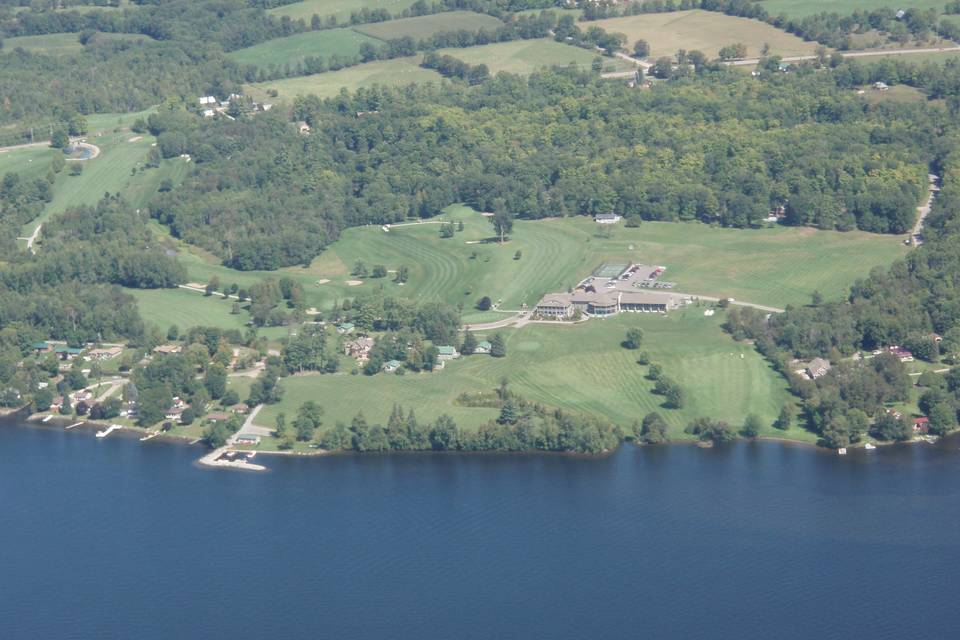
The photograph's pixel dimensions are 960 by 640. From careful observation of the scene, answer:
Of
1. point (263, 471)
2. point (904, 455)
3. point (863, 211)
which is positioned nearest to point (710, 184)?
point (863, 211)

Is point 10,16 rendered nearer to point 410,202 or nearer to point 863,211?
point 410,202

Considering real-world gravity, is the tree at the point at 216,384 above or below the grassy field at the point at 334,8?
below

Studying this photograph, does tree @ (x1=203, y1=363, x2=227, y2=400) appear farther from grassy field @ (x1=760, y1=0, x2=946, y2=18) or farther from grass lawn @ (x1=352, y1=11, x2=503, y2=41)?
grassy field @ (x1=760, y1=0, x2=946, y2=18)

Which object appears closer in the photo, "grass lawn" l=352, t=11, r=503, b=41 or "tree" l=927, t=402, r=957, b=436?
"tree" l=927, t=402, r=957, b=436

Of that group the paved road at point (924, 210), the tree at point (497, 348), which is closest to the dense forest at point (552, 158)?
the paved road at point (924, 210)

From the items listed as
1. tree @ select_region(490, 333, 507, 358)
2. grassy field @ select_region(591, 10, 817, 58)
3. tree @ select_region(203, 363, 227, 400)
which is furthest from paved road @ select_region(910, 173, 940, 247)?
tree @ select_region(203, 363, 227, 400)

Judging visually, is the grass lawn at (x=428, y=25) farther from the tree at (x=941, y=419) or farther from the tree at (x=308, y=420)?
the tree at (x=941, y=419)

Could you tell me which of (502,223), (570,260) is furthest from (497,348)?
(502,223)

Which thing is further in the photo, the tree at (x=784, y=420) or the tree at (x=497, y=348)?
the tree at (x=497, y=348)

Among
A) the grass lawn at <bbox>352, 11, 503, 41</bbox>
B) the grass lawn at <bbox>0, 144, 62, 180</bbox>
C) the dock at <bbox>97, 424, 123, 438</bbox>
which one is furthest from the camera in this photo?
the grass lawn at <bbox>352, 11, 503, 41</bbox>
